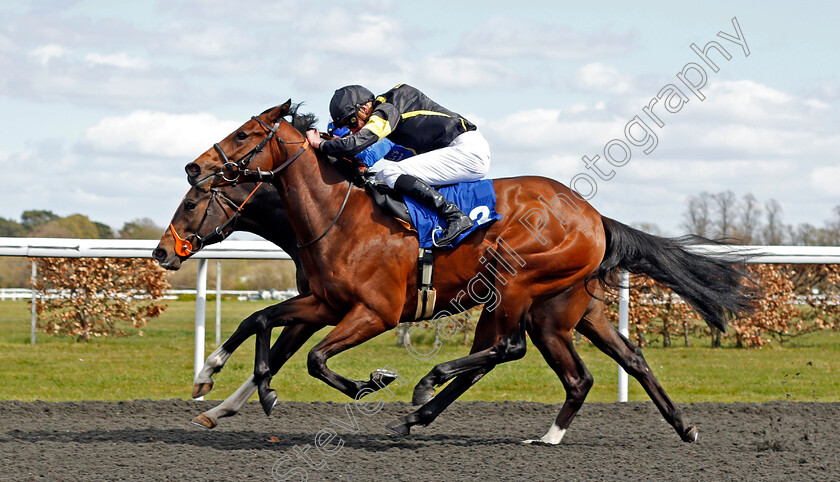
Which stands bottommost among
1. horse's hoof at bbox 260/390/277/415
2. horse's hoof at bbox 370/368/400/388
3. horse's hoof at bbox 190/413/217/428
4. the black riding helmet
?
horse's hoof at bbox 190/413/217/428

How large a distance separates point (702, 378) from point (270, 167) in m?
5.52

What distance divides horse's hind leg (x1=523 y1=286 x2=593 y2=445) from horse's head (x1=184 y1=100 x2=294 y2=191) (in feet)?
5.40

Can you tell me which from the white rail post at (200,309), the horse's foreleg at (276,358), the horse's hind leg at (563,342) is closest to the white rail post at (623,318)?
the horse's hind leg at (563,342)

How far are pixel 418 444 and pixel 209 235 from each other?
60.4 inches

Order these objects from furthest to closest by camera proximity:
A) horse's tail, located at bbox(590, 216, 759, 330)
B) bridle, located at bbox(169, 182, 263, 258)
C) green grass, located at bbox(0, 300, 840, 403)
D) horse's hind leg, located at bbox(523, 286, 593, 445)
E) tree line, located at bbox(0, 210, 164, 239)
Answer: tree line, located at bbox(0, 210, 164, 239) < green grass, located at bbox(0, 300, 840, 403) < horse's tail, located at bbox(590, 216, 759, 330) < horse's hind leg, located at bbox(523, 286, 593, 445) < bridle, located at bbox(169, 182, 263, 258)

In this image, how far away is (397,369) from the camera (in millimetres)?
8789

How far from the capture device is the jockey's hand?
172 inches

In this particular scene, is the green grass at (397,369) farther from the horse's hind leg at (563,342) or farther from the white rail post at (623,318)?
the horse's hind leg at (563,342)

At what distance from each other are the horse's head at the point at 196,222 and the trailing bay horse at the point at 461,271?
96 mm

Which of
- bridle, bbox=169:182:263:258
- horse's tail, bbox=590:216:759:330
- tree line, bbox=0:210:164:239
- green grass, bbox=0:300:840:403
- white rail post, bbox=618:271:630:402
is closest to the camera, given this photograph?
bridle, bbox=169:182:263:258

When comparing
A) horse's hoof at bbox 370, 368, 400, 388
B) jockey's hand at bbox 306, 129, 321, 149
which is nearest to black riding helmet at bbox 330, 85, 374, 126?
jockey's hand at bbox 306, 129, 321, 149

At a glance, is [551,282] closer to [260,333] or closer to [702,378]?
[260,333]

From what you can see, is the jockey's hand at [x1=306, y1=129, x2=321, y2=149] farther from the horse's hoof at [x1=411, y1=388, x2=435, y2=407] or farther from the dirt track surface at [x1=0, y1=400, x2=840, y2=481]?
the dirt track surface at [x1=0, y1=400, x2=840, y2=481]

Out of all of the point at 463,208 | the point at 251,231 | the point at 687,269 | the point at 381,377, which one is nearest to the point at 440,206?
the point at 463,208
